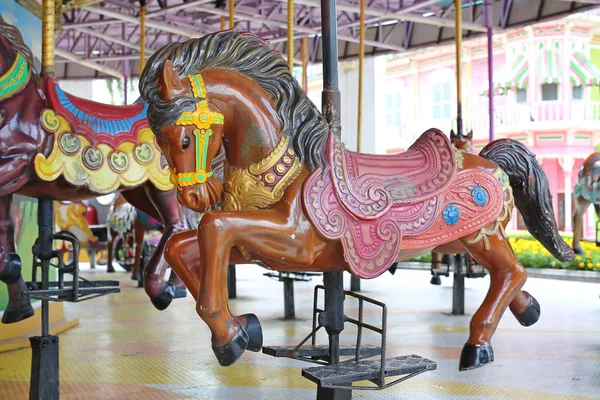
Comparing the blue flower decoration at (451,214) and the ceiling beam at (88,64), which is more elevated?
the ceiling beam at (88,64)

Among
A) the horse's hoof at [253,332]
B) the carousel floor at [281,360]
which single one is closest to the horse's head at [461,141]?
the carousel floor at [281,360]

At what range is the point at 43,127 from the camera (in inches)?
112

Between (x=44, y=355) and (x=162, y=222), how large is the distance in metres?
0.90

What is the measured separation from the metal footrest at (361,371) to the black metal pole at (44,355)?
1291 mm

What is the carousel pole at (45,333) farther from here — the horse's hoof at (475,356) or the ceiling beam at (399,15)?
the ceiling beam at (399,15)

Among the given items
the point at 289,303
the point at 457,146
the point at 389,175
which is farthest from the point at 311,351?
the point at 289,303

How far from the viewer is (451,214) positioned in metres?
2.21

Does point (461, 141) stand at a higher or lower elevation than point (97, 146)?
higher

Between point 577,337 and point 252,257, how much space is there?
344 centimetres

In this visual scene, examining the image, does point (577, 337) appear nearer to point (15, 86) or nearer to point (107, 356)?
point (107, 356)

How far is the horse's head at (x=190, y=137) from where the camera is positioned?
1.83 metres

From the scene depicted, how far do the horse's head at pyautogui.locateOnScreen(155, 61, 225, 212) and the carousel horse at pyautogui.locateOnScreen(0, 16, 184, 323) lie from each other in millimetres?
1092

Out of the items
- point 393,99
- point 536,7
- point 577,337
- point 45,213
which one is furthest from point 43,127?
point 393,99

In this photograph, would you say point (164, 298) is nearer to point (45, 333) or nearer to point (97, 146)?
point (45, 333)
